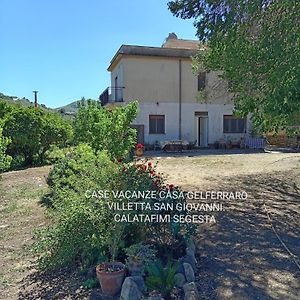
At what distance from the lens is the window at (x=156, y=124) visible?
21.1 m

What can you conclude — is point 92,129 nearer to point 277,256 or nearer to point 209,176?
point 209,176

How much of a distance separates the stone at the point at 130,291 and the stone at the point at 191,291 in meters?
0.42

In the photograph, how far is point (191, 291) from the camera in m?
2.97

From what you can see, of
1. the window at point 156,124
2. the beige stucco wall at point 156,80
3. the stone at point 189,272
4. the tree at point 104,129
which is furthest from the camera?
the window at point 156,124

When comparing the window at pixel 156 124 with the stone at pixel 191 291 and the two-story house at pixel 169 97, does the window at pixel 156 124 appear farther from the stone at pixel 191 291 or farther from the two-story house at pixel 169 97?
the stone at pixel 191 291

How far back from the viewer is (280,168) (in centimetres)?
1250

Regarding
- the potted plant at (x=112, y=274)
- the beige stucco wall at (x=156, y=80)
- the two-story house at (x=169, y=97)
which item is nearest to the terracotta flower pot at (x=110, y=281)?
the potted plant at (x=112, y=274)

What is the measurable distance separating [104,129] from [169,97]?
533 inches

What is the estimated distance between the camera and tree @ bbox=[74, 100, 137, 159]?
826cm

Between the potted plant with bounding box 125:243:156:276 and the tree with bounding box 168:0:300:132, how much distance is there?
3110mm

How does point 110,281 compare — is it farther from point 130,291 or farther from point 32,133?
point 32,133

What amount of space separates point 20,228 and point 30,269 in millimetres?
1793

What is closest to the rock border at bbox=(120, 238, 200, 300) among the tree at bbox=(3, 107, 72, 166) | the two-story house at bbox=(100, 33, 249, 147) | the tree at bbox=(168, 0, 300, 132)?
the tree at bbox=(168, 0, 300, 132)

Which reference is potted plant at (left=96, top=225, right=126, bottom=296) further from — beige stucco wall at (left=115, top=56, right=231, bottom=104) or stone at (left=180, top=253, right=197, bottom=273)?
beige stucco wall at (left=115, top=56, right=231, bottom=104)
